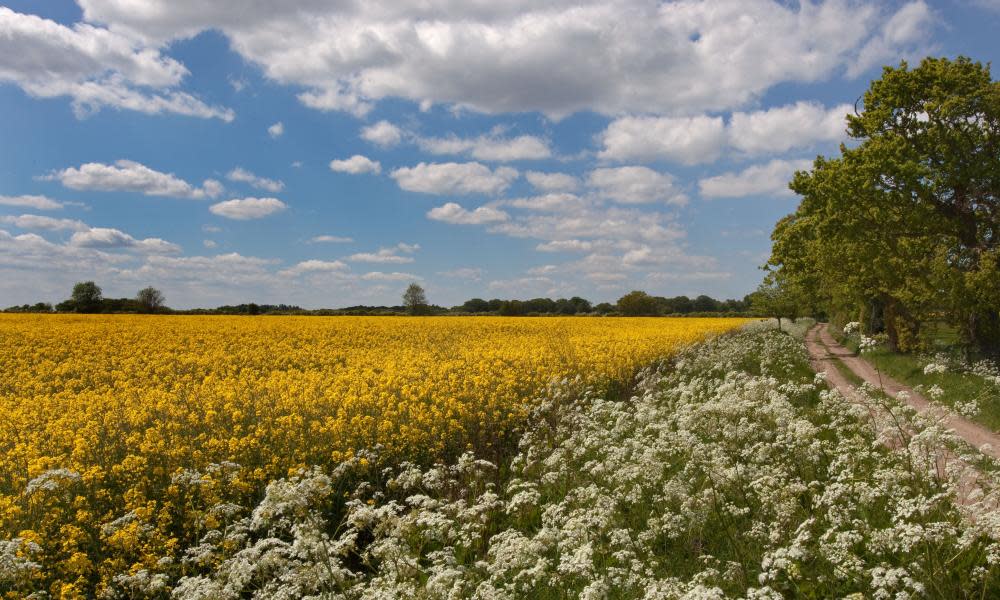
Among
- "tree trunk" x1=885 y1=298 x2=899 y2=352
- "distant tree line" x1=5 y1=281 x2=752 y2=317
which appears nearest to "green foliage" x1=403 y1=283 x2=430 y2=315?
"distant tree line" x1=5 y1=281 x2=752 y2=317

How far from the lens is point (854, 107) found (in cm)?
2709

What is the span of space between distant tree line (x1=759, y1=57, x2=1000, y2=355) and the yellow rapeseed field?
11.7 meters

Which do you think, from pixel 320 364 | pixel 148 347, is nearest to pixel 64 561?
pixel 320 364

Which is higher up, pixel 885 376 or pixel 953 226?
pixel 953 226

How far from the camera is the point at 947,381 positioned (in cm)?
1883

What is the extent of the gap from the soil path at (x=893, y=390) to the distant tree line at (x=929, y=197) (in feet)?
10.9

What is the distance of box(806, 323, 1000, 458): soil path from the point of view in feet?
26.6

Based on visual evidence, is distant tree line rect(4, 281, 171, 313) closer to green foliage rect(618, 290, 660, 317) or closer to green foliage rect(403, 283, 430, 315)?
green foliage rect(403, 283, 430, 315)

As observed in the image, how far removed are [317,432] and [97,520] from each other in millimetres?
3399

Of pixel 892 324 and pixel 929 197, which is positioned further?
pixel 892 324

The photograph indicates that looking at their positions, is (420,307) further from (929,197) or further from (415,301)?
(929,197)

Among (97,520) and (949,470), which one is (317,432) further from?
(949,470)

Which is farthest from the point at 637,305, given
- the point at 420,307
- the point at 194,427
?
the point at 194,427

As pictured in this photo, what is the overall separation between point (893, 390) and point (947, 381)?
69.2 inches
